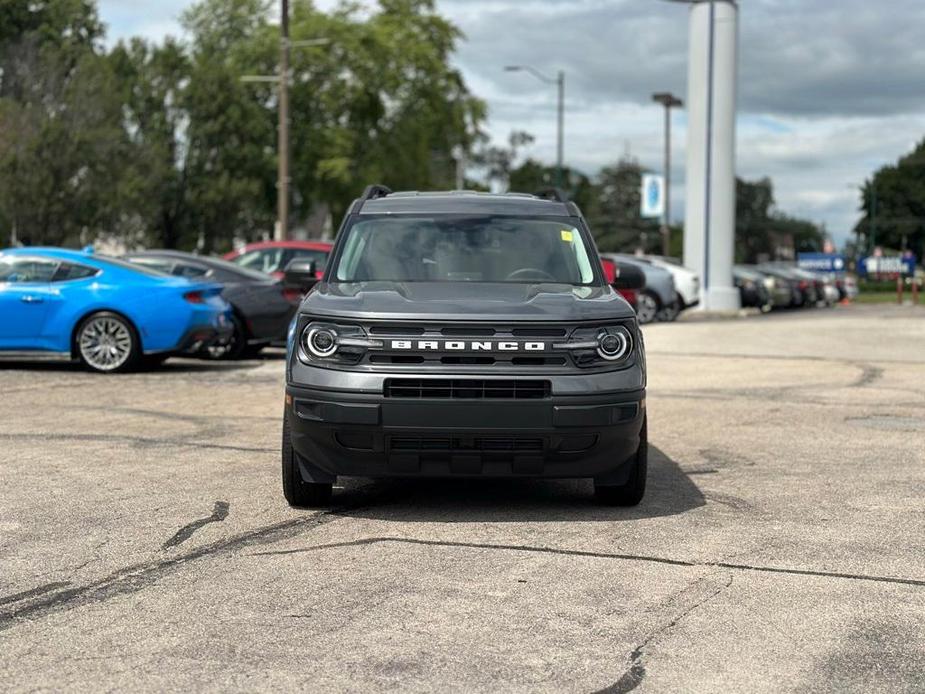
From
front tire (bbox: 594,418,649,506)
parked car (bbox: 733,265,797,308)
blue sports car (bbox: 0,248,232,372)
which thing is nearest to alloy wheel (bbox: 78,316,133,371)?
blue sports car (bbox: 0,248,232,372)

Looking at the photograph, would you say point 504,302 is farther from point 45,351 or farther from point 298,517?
point 45,351

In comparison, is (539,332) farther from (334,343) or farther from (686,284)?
(686,284)

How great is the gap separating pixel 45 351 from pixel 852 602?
1142 cm

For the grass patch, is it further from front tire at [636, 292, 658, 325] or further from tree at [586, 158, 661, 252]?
tree at [586, 158, 661, 252]

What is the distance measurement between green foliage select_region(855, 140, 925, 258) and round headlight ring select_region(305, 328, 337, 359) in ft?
385

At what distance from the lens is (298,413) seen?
677cm

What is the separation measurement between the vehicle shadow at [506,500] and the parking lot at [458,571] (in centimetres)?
3

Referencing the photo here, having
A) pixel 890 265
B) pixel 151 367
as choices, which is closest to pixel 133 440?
pixel 151 367

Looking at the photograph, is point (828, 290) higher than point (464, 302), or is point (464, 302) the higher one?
point (464, 302)

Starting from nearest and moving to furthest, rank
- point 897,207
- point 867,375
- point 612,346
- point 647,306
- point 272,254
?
point 612,346 → point 867,375 → point 272,254 → point 647,306 → point 897,207

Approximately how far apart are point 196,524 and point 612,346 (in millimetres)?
2171

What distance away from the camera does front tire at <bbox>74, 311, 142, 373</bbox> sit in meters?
15.0

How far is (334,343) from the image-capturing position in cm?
680

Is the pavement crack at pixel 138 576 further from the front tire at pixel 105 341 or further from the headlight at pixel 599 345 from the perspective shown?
the front tire at pixel 105 341
